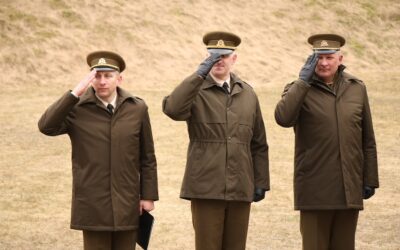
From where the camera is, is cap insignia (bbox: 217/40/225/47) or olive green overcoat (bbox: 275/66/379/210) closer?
cap insignia (bbox: 217/40/225/47)

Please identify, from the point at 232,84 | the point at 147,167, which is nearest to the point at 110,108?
the point at 147,167

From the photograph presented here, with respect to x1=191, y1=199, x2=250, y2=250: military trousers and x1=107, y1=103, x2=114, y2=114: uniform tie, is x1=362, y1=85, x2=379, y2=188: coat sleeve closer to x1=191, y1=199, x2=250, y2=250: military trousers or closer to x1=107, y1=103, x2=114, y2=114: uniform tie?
x1=191, y1=199, x2=250, y2=250: military trousers

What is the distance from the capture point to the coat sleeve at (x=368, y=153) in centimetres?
725

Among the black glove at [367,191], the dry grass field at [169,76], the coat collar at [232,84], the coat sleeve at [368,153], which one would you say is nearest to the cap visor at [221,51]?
the coat collar at [232,84]

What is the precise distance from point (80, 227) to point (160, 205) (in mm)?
6385

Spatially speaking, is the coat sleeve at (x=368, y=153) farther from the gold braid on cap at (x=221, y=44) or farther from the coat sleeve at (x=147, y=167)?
the coat sleeve at (x=147, y=167)

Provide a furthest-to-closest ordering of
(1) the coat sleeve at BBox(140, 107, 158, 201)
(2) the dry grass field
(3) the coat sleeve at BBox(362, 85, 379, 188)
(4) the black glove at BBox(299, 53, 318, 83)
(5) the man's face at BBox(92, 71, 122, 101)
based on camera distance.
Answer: (2) the dry grass field → (3) the coat sleeve at BBox(362, 85, 379, 188) → (4) the black glove at BBox(299, 53, 318, 83) → (1) the coat sleeve at BBox(140, 107, 158, 201) → (5) the man's face at BBox(92, 71, 122, 101)

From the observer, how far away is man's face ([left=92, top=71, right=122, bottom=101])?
255 inches

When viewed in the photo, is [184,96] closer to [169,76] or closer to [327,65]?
[327,65]

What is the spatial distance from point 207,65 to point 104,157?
0.97 metres

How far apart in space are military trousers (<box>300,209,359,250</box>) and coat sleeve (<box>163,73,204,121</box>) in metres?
1.31

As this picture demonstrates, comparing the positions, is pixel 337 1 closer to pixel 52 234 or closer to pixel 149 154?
pixel 52 234

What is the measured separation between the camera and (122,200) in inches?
256

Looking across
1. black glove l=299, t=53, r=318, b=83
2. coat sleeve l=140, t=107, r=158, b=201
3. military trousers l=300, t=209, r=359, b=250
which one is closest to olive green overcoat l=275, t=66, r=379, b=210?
military trousers l=300, t=209, r=359, b=250
